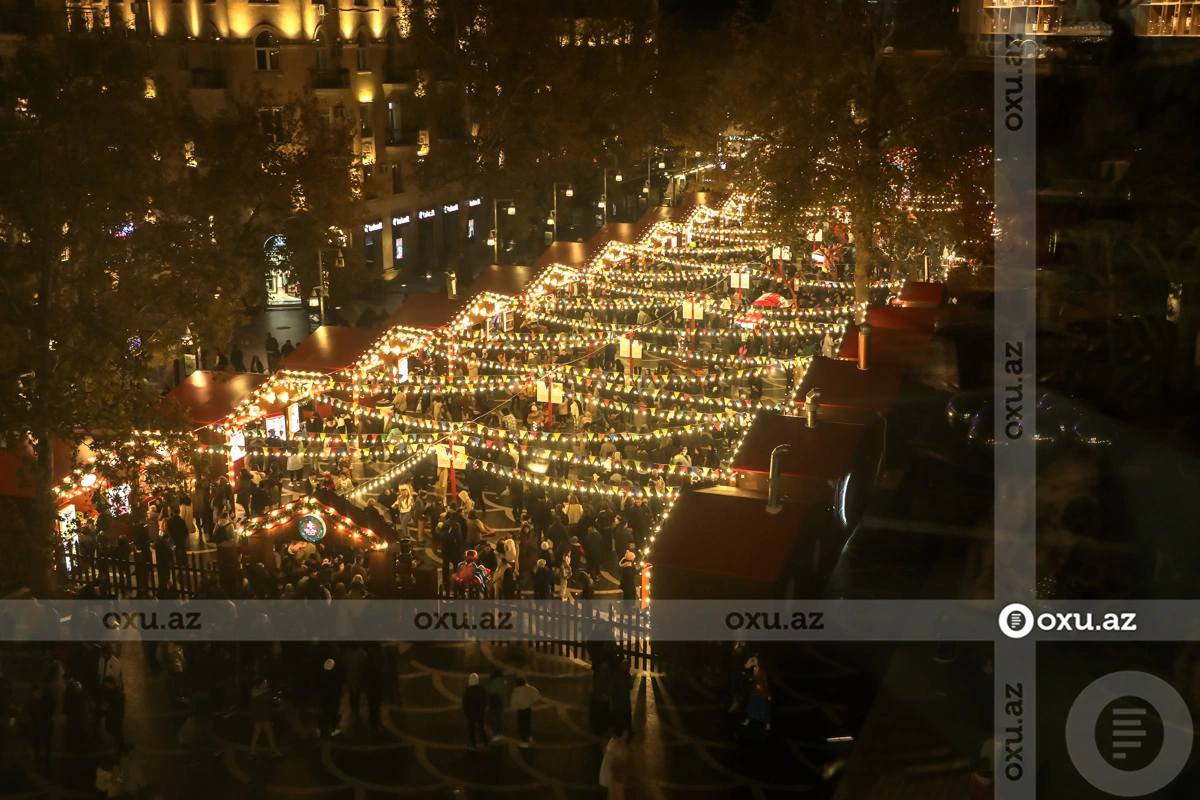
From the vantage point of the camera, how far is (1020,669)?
12.9 metres

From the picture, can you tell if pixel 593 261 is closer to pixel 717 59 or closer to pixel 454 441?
pixel 454 441

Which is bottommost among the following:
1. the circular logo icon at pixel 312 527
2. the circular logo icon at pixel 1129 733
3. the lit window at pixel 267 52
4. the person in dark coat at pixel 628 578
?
the circular logo icon at pixel 1129 733

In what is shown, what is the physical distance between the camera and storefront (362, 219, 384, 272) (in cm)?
4122

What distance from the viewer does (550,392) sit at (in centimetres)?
2067

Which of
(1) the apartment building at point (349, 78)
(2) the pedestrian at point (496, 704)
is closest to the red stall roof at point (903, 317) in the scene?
(2) the pedestrian at point (496, 704)

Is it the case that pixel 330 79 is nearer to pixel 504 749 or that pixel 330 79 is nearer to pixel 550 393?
pixel 550 393

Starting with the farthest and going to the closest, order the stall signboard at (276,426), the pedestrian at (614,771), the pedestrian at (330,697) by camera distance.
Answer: the stall signboard at (276,426) → the pedestrian at (330,697) → the pedestrian at (614,771)

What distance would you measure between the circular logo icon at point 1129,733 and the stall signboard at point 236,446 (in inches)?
534

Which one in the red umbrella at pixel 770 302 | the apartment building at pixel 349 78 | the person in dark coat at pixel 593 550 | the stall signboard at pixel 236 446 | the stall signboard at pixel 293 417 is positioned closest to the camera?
the person in dark coat at pixel 593 550

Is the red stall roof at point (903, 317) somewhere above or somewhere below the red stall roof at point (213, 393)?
above

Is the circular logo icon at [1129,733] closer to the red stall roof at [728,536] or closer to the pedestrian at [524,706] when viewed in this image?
the red stall roof at [728,536]

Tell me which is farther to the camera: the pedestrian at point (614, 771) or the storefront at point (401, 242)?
the storefront at point (401, 242)

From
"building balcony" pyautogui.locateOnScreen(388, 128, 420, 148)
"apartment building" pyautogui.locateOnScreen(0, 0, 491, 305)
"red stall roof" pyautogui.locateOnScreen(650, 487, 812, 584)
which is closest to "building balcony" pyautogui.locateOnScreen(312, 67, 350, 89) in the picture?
"apartment building" pyautogui.locateOnScreen(0, 0, 491, 305)

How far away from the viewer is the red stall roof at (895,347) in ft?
71.4
